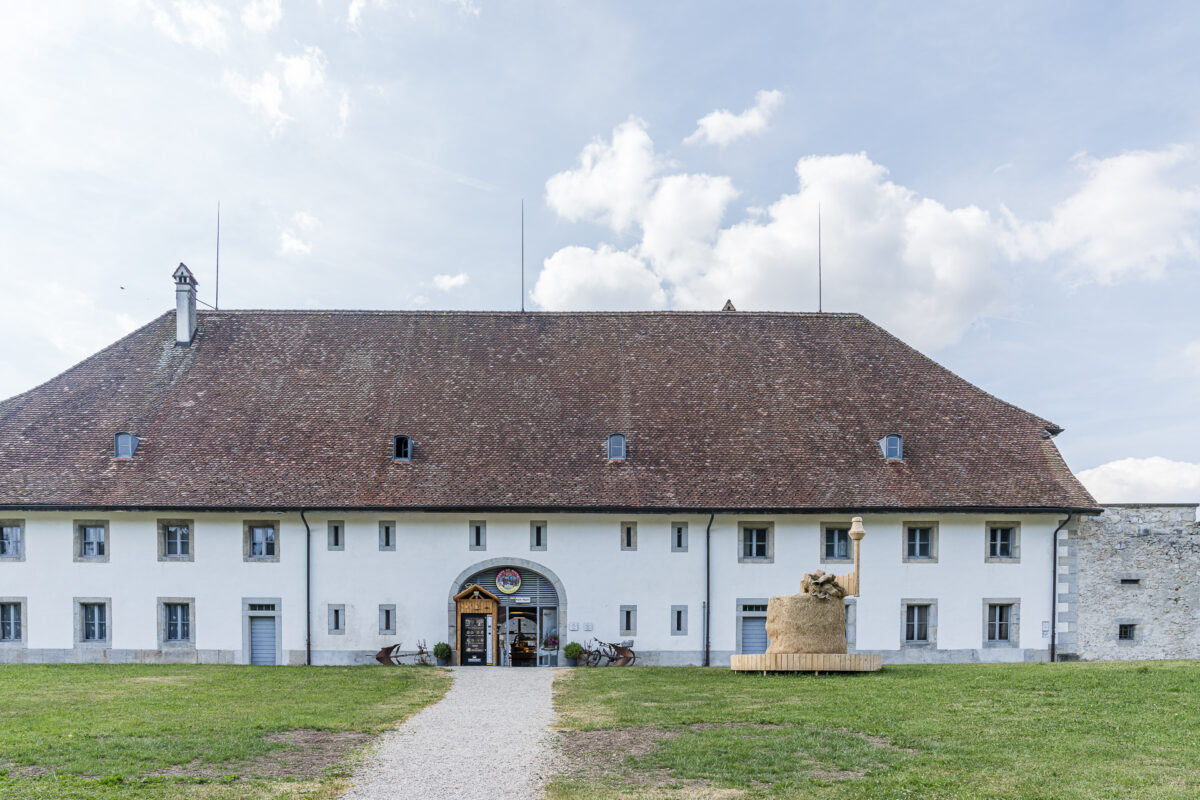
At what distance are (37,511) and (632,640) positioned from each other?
1891cm

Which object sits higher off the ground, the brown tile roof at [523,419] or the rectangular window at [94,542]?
the brown tile roof at [523,419]

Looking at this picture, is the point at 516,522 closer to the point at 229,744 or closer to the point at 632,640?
the point at 632,640

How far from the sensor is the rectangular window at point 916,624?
2669 centimetres

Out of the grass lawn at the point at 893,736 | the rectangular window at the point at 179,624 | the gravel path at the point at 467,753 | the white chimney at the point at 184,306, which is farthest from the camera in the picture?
the white chimney at the point at 184,306

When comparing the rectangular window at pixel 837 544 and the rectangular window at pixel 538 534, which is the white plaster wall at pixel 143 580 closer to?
the rectangular window at pixel 538 534

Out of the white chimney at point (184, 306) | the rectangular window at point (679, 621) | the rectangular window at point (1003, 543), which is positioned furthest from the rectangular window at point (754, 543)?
the white chimney at point (184, 306)

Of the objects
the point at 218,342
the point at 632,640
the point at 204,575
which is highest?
the point at 218,342

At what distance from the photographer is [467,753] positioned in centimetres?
1288

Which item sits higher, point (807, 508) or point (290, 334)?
point (290, 334)

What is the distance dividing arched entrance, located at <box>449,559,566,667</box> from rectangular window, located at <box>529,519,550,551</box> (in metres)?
0.57

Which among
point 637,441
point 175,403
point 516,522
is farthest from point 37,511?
point 637,441

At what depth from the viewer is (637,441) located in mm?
27922

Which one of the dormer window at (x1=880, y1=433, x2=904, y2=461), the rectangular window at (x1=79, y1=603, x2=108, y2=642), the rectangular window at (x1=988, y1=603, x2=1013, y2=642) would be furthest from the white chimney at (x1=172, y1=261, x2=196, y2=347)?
the rectangular window at (x1=988, y1=603, x2=1013, y2=642)

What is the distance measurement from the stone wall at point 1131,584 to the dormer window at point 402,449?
21.2m
